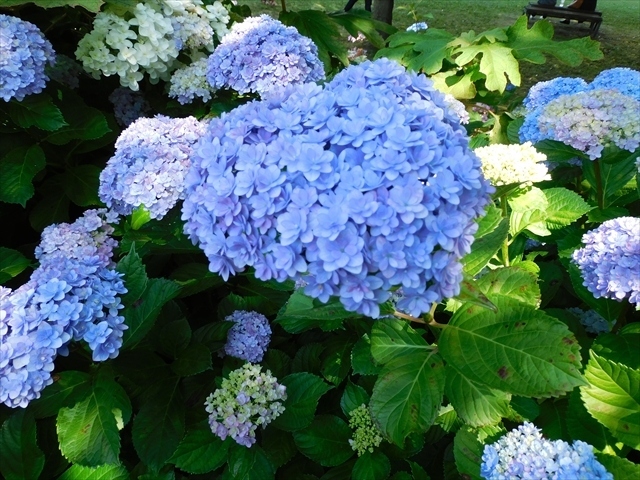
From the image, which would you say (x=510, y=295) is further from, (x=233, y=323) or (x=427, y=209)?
(x=233, y=323)

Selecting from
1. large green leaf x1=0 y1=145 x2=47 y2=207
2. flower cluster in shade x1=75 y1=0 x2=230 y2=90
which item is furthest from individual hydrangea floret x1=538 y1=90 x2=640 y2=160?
large green leaf x1=0 y1=145 x2=47 y2=207

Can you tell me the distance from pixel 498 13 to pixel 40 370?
11.6 meters

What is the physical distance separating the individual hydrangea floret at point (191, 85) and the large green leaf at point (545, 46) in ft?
5.19

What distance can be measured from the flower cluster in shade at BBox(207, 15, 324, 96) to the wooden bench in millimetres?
8885

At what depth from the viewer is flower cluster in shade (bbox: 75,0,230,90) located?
236cm

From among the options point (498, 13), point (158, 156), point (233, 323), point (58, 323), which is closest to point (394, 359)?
point (233, 323)

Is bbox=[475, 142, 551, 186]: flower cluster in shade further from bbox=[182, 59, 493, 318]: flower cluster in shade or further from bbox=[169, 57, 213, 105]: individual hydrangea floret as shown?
bbox=[169, 57, 213, 105]: individual hydrangea floret

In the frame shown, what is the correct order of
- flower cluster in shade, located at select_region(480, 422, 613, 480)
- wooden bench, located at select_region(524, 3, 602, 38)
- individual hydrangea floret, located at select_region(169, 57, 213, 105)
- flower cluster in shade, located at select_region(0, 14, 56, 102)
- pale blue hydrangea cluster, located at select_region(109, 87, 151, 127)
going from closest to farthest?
flower cluster in shade, located at select_region(480, 422, 613, 480)
flower cluster in shade, located at select_region(0, 14, 56, 102)
individual hydrangea floret, located at select_region(169, 57, 213, 105)
pale blue hydrangea cluster, located at select_region(109, 87, 151, 127)
wooden bench, located at select_region(524, 3, 602, 38)

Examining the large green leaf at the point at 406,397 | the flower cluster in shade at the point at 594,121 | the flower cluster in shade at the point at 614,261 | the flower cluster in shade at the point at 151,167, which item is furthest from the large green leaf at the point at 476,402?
the flower cluster in shade at the point at 151,167

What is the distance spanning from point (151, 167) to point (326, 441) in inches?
42.3

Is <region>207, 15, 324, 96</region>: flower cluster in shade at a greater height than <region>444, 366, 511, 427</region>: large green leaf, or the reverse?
<region>207, 15, 324, 96</region>: flower cluster in shade

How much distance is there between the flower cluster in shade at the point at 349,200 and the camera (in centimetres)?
98

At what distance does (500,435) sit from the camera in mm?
1403

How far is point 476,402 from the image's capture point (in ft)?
4.54
